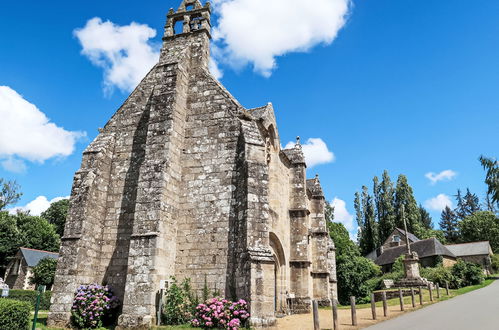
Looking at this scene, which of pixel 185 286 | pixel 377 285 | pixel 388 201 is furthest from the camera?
pixel 388 201

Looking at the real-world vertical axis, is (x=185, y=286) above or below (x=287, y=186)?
below

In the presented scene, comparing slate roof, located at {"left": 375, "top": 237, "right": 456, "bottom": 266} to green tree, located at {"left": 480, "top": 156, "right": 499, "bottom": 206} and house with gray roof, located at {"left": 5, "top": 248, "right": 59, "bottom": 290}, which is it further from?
house with gray roof, located at {"left": 5, "top": 248, "right": 59, "bottom": 290}

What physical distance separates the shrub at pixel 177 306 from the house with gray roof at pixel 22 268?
3233 cm

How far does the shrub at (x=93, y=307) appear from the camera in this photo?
33.4 ft

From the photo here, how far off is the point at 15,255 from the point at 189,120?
37.6m

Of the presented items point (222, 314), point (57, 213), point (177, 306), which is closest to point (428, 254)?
point (222, 314)

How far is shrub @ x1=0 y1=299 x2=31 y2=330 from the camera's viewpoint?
8.11 meters

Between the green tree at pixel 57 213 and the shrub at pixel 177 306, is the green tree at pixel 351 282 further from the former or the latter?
the green tree at pixel 57 213

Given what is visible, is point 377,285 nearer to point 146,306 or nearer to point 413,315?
point 413,315

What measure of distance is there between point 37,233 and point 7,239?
3283 millimetres

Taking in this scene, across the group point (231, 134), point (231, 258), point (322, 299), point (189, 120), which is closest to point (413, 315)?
point (322, 299)

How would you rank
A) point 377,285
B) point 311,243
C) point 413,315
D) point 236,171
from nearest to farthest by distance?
point 236,171, point 413,315, point 311,243, point 377,285

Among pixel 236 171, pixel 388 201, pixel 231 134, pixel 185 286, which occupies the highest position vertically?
pixel 388 201

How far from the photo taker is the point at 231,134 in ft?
39.2
